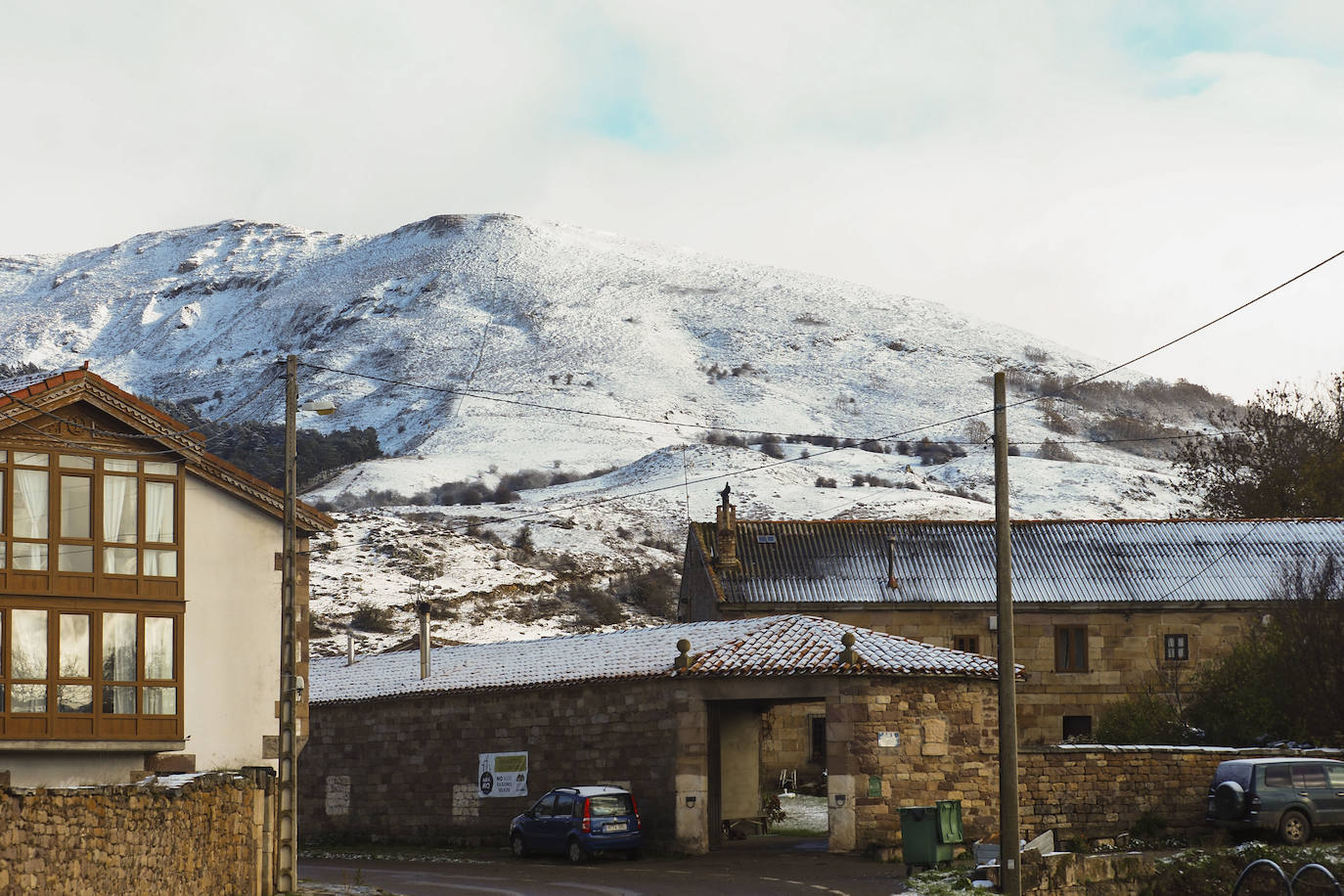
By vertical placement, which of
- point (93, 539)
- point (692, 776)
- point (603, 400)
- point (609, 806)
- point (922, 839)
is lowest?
point (922, 839)

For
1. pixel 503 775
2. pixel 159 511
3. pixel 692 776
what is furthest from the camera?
pixel 503 775

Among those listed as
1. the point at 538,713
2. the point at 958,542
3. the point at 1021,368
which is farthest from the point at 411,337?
the point at 538,713

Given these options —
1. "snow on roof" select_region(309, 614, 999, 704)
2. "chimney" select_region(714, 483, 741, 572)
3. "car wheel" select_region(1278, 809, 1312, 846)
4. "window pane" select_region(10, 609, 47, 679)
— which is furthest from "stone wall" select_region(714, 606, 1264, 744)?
"window pane" select_region(10, 609, 47, 679)

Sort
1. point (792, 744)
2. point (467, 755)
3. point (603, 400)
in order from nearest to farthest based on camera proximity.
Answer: point (467, 755) < point (792, 744) < point (603, 400)

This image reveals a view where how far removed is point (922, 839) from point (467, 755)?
40.6 ft

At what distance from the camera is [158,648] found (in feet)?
84.0

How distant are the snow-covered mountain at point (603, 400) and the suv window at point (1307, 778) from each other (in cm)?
3071

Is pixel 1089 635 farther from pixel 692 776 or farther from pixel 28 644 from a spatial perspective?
pixel 28 644

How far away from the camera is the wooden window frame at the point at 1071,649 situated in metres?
44.8

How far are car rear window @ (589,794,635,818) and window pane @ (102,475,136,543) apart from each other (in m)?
10.1

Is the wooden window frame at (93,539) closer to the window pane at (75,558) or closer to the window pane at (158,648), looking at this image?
the window pane at (75,558)

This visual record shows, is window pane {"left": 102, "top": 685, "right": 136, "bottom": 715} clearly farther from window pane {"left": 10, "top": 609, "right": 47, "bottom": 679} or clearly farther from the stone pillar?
the stone pillar

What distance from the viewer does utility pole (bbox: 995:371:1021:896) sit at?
20.4 metres

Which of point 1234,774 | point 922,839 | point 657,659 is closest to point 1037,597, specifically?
point 657,659
